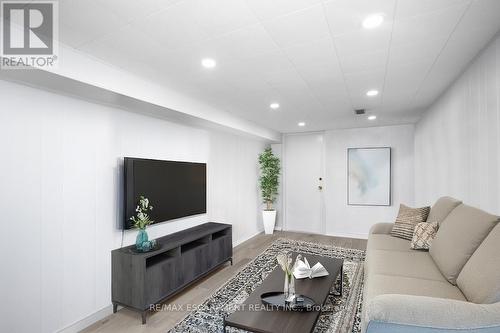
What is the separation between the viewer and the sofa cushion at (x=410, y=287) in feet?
5.62

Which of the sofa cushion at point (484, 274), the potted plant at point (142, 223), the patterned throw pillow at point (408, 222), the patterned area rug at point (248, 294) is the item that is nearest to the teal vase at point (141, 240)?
the potted plant at point (142, 223)

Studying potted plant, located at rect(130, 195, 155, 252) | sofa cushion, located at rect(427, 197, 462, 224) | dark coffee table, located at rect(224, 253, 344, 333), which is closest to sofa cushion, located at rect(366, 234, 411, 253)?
sofa cushion, located at rect(427, 197, 462, 224)

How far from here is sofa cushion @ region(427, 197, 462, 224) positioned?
2.51 metres

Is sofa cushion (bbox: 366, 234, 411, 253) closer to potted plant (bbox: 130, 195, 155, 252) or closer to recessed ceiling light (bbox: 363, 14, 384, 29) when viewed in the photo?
recessed ceiling light (bbox: 363, 14, 384, 29)

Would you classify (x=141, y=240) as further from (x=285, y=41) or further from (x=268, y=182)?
(x=268, y=182)

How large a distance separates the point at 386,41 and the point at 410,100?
6.59 ft

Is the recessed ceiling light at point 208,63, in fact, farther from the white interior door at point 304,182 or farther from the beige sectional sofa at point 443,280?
the white interior door at point 304,182

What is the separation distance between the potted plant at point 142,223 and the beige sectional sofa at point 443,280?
82.9 inches

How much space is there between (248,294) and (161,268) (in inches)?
40.3

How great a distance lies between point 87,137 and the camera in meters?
2.51

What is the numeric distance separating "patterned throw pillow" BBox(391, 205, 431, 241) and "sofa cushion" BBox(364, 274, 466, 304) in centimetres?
134

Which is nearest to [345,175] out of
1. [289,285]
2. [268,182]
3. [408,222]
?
[268,182]

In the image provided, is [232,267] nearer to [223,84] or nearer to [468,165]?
[223,84]

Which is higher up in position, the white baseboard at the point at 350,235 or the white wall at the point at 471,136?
the white wall at the point at 471,136
